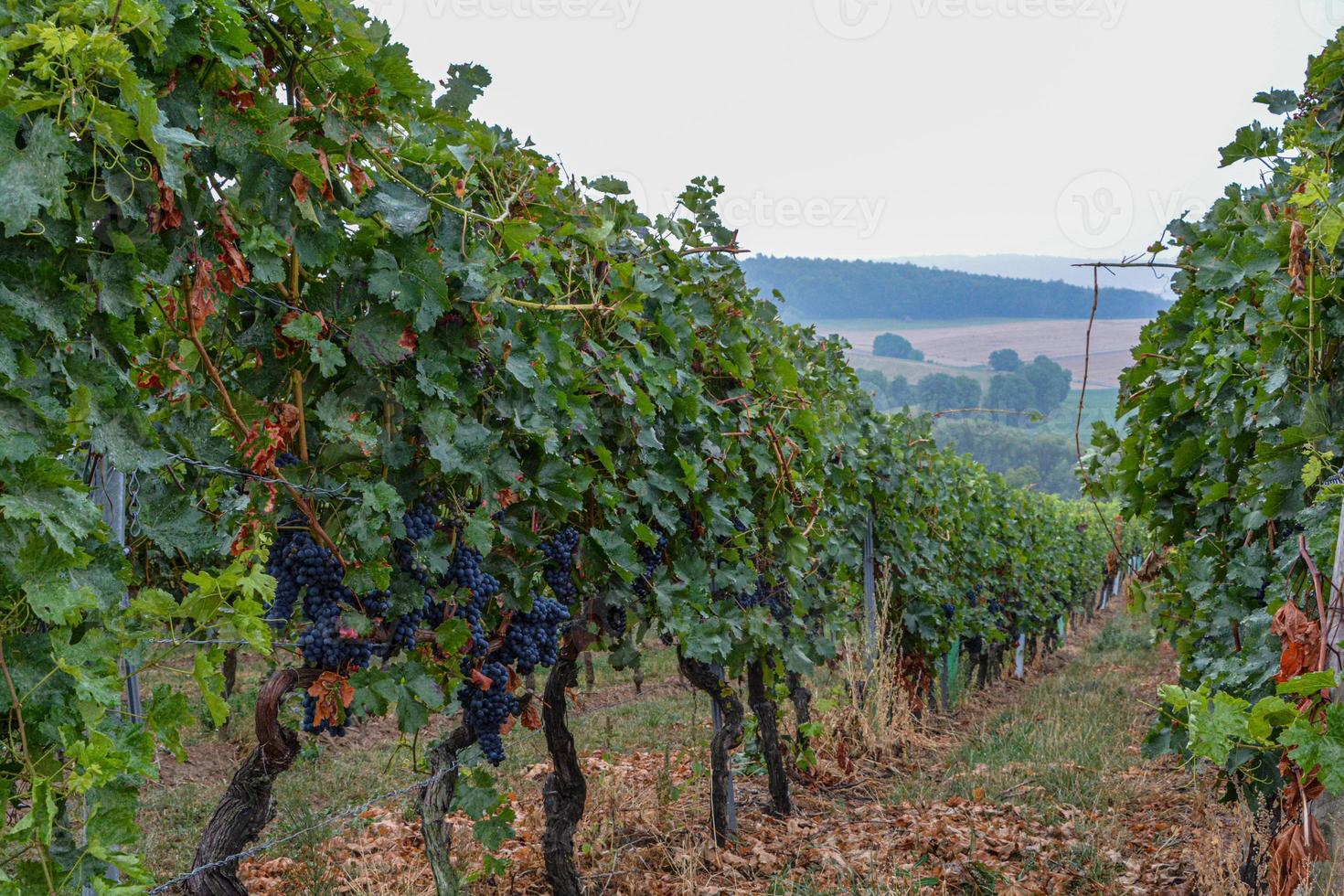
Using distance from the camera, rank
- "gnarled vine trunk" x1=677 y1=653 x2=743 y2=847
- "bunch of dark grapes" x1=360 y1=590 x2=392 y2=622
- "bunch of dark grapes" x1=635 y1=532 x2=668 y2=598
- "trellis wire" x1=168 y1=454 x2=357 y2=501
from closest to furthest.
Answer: "trellis wire" x1=168 y1=454 x2=357 y2=501
"bunch of dark grapes" x1=360 y1=590 x2=392 y2=622
"bunch of dark grapes" x1=635 y1=532 x2=668 y2=598
"gnarled vine trunk" x1=677 y1=653 x2=743 y2=847

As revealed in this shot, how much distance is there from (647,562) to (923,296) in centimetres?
13722

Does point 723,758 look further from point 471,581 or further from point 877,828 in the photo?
point 471,581

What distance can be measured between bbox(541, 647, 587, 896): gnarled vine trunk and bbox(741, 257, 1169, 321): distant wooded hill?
124105 millimetres

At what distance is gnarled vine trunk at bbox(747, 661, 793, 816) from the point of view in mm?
6195

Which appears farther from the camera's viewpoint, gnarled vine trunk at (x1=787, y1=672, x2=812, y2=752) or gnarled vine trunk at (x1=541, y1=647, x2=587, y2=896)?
gnarled vine trunk at (x1=787, y1=672, x2=812, y2=752)

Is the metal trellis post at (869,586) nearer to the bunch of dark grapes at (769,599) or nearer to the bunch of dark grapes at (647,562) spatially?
the bunch of dark grapes at (769,599)

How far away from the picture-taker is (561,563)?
3475 millimetres

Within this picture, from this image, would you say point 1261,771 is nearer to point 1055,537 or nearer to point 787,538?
point 787,538

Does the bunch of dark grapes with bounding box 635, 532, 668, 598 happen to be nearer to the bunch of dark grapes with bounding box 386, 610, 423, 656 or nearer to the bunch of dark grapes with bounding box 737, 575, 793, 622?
the bunch of dark grapes with bounding box 737, 575, 793, 622

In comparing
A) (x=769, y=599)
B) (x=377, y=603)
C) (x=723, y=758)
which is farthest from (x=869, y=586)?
(x=377, y=603)

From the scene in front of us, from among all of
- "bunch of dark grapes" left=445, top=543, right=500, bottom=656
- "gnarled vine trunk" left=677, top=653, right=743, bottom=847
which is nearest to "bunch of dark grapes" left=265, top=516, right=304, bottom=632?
"bunch of dark grapes" left=445, top=543, right=500, bottom=656

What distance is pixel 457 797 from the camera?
3584mm

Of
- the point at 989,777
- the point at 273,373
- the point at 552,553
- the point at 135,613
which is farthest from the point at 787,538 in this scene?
the point at 135,613

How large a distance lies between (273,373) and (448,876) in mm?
2027
